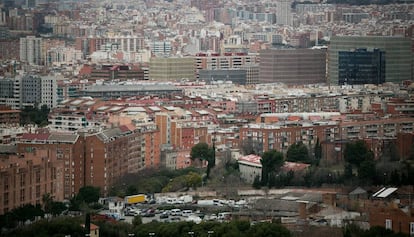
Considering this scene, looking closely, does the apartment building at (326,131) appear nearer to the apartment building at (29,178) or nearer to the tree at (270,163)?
the tree at (270,163)

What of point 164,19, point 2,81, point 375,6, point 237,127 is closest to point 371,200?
point 237,127

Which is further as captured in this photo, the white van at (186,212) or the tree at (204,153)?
the tree at (204,153)

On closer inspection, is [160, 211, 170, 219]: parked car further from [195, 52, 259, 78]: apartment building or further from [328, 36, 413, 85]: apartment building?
[195, 52, 259, 78]: apartment building

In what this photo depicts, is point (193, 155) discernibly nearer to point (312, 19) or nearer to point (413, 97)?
point (413, 97)

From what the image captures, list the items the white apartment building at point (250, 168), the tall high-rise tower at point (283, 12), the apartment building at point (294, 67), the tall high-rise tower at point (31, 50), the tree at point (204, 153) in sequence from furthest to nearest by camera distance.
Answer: the tall high-rise tower at point (283, 12) < the tall high-rise tower at point (31, 50) < the apartment building at point (294, 67) < the tree at point (204, 153) < the white apartment building at point (250, 168)

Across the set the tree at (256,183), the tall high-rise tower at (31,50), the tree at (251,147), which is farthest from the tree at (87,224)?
the tall high-rise tower at (31,50)

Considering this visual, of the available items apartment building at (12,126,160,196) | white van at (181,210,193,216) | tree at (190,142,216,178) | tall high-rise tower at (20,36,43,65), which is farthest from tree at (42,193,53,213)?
tall high-rise tower at (20,36,43,65)
